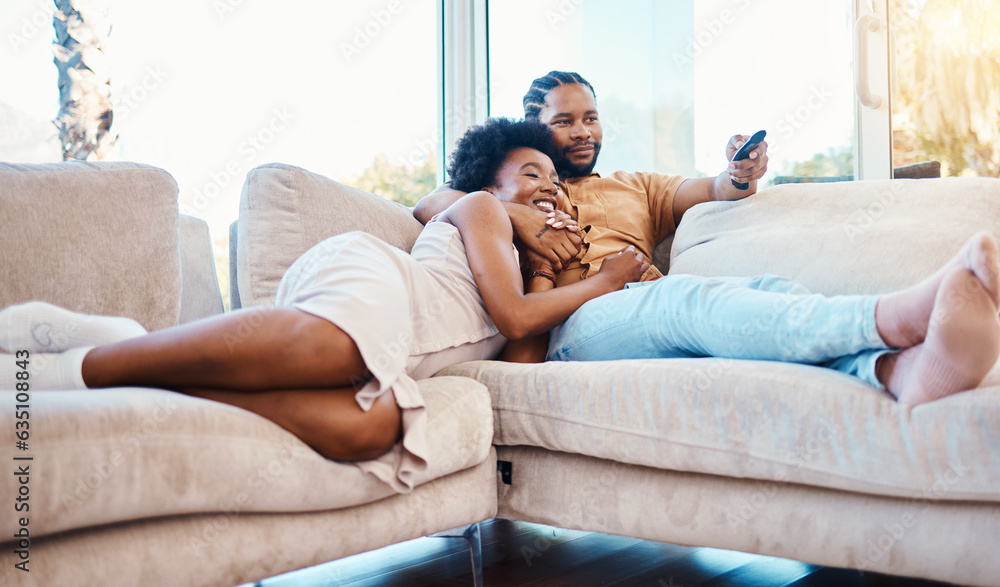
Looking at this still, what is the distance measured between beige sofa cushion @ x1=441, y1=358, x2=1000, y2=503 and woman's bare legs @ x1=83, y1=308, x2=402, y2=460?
0.35m

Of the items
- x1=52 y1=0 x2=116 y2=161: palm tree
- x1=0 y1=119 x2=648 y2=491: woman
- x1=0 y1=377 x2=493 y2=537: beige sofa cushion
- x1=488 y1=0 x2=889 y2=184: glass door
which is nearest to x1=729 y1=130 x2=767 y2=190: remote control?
x1=0 y1=119 x2=648 y2=491: woman

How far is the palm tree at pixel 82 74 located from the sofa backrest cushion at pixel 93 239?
1104mm

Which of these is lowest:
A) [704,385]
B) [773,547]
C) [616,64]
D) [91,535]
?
[773,547]

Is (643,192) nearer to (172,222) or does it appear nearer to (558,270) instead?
(558,270)

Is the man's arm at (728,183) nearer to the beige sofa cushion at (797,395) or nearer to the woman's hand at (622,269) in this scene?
the beige sofa cushion at (797,395)

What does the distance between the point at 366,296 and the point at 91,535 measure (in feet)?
1.57

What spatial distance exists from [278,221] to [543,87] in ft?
3.27

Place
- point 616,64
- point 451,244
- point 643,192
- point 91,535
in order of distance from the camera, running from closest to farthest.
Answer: point 91,535
point 451,244
point 643,192
point 616,64

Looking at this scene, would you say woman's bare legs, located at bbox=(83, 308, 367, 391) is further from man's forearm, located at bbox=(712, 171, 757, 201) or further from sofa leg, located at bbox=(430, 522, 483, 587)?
man's forearm, located at bbox=(712, 171, 757, 201)

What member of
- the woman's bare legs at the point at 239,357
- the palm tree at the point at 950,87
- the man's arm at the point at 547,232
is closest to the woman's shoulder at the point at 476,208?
the man's arm at the point at 547,232

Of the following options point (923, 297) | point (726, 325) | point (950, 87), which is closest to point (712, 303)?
point (726, 325)

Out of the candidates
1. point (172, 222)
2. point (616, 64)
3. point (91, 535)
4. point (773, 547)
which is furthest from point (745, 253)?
point (616, 64)

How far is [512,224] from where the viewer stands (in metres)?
1.71

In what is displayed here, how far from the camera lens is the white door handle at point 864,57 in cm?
250
